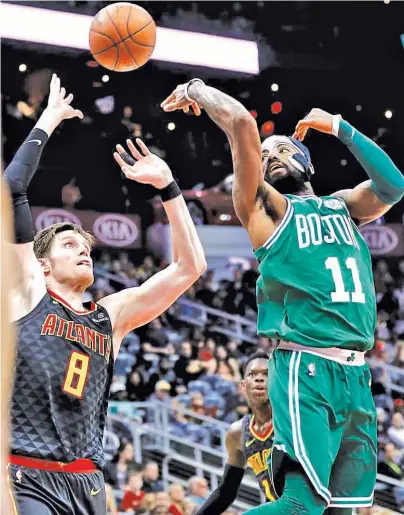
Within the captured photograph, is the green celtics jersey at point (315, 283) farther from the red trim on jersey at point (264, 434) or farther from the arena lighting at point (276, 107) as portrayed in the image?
the arena lighting at point (276, 107)

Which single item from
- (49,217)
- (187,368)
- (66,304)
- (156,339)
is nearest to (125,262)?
(49,217)

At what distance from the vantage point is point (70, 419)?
3.79 metres

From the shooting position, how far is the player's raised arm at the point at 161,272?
4.28 metres

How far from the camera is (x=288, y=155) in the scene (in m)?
4.27

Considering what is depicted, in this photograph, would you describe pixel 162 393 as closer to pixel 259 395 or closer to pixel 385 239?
pixel 259 395

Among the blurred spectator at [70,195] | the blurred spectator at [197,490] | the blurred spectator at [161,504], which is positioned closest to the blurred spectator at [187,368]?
the blurred spectator at [197,490]

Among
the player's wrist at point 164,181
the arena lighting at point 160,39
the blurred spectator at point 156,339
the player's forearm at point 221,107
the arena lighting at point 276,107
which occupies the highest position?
the arena lighting at point 160,39

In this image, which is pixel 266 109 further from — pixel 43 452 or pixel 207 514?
pixel 43 452

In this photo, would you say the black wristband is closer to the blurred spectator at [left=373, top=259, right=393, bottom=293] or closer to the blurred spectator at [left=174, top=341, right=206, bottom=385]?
the blurred spectator at [left=174, top=341, right=206, bottom=385]

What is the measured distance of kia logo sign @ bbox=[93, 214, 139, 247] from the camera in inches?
660

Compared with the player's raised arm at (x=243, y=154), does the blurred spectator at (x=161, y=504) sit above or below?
below

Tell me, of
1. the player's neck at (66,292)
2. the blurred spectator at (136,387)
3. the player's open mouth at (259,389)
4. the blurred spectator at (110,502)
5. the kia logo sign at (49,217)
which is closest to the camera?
the player's neck at (66,292)

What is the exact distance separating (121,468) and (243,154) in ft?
22.8

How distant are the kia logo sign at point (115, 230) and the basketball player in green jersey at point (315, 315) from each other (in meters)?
12.7
